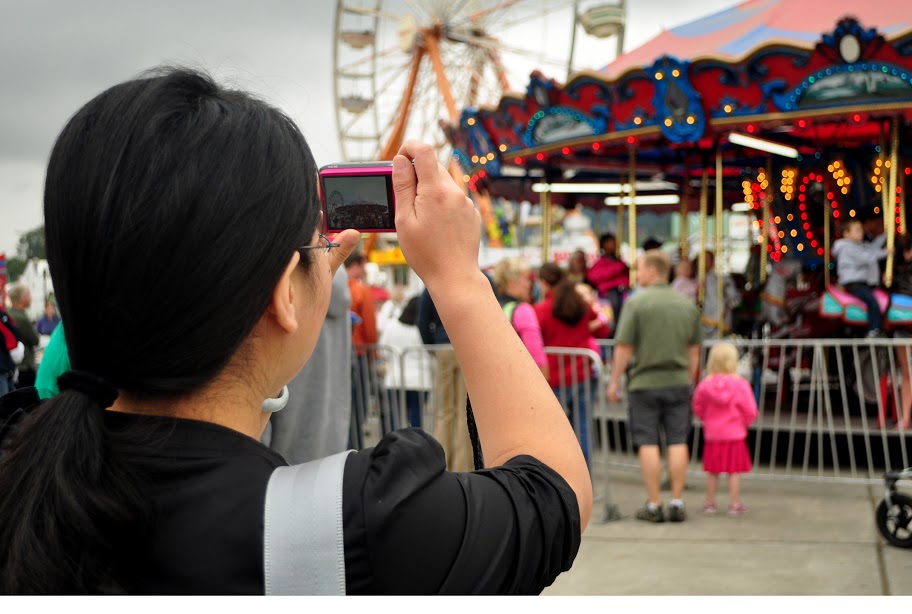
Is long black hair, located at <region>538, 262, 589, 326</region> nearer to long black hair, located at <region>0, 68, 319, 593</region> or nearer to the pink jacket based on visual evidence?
the pink jacket

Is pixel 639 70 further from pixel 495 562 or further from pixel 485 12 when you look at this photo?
pixel 485 12

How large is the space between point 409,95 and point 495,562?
25117mm

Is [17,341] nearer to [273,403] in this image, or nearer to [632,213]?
[632,213]

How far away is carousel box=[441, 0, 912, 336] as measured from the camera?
8.73m

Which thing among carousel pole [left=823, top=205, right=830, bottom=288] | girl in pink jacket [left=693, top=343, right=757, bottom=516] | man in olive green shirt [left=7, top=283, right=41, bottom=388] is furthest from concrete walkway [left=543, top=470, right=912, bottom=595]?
man in olive green shirt [left=7, top=283, right=41, bottom=388]

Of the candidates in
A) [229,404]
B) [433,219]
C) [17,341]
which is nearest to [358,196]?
[433,219]

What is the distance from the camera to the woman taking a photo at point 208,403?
0.95m

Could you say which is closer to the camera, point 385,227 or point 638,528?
point 385,227

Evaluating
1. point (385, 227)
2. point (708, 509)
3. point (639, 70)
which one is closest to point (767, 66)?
point (639, 70)

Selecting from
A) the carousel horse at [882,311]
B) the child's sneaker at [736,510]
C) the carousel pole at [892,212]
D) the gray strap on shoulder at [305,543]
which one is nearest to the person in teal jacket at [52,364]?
the gray strap on shoulder at [305,543]

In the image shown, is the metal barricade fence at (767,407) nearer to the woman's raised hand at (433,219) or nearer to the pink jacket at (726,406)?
the pink jacket at (726,406)

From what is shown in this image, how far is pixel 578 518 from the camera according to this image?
1.08 meters

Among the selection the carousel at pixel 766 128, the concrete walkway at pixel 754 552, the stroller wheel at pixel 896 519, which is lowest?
the concrete walkway at pixel 754 552

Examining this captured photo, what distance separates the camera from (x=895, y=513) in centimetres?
551
